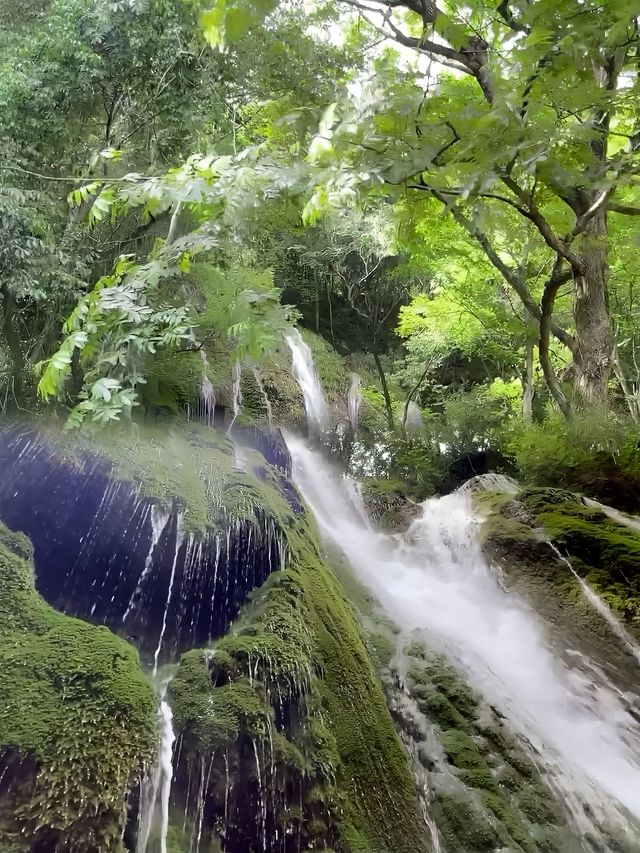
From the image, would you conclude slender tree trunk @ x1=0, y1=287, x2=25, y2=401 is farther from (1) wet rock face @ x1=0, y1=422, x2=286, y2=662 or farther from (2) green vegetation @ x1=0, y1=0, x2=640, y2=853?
(1) wet rock face @ x1=0, y1=422, x2=286, y2=662

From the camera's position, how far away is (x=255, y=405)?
29.7 feet

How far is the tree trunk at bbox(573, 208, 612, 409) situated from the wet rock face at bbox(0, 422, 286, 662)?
4.03 metres

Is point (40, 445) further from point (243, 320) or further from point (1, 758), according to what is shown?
point (1, 758)

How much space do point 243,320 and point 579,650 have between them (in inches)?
166

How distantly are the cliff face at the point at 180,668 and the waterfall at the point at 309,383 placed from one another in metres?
5.32

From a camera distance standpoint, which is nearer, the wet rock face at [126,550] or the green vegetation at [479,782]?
the green vegetation at [479,782]

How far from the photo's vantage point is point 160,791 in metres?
2.74

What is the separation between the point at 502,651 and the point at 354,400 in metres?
7.42

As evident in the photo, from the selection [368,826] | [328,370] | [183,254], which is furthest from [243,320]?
[328,370]

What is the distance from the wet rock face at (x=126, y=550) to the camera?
12.5ft

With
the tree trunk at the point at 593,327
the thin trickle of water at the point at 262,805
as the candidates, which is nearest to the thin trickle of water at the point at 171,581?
the thin trickle of water at the point at 262,805

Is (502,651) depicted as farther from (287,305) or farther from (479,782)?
(287,305)

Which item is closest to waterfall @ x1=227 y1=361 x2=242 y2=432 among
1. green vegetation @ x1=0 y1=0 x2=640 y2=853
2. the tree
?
green vegetation @ x1=0 y1=0 x2=640 y2=853

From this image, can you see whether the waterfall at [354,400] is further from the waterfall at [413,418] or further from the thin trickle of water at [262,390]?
the thin trickle of water at [262,390]
